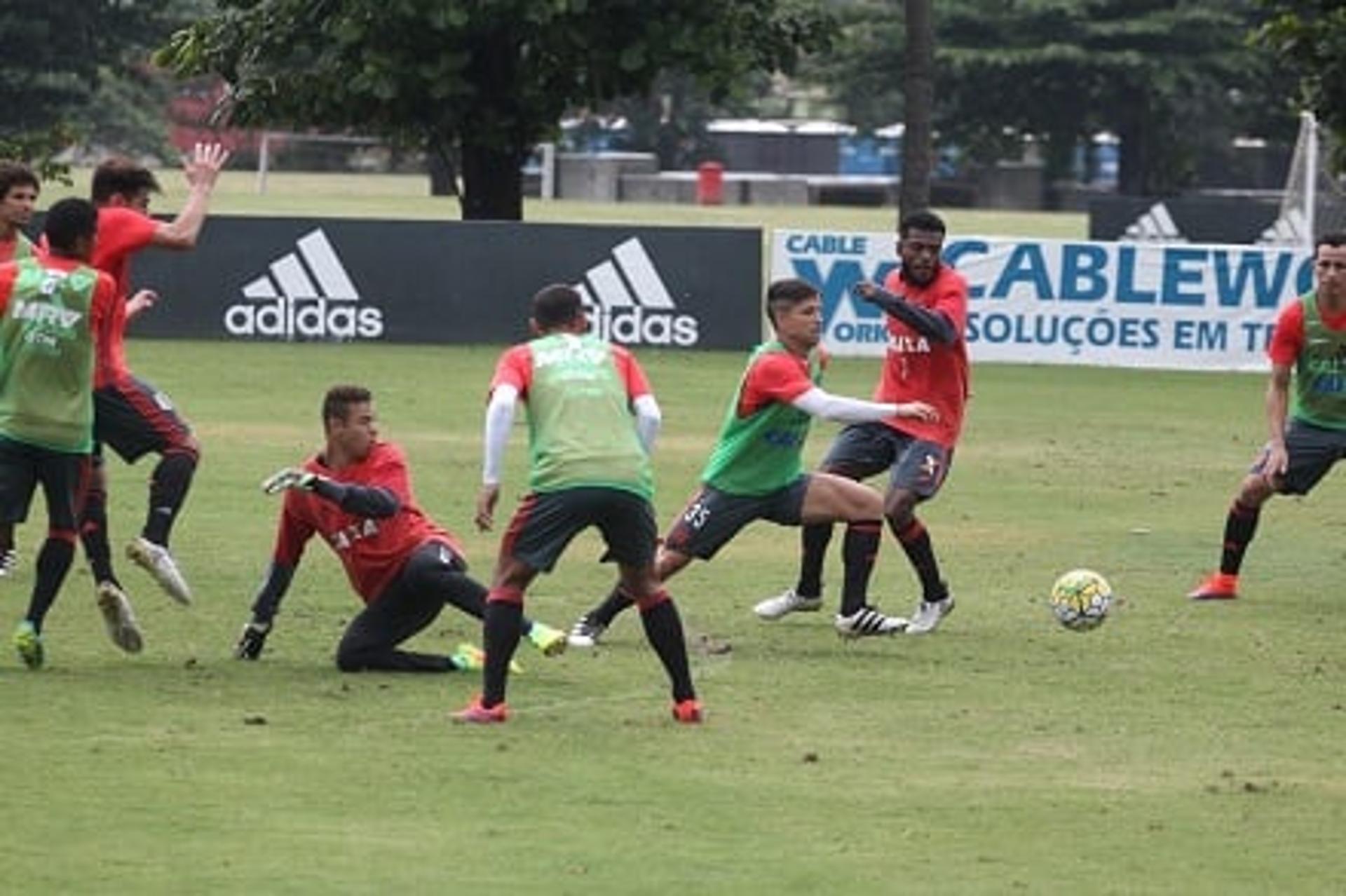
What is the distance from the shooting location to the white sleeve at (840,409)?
13.8m

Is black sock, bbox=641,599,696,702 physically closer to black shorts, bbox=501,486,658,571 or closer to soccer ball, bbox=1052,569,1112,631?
black shorts, bbox=501,486,658,571

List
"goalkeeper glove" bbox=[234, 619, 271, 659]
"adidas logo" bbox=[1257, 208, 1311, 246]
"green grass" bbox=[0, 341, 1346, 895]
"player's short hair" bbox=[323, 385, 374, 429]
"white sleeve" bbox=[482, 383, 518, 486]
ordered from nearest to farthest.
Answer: "green grass" bbox=[0, 341, 1346, 895], "white sleeve" bbox=[482, 383, 518, 486], "player's short hair" bbox=[323, 385, 374, 429], "goalkeeper glove" bbox=[234, 619, 271, 659], "adidas logo" bbox=[1257, 208, 1311, 246]

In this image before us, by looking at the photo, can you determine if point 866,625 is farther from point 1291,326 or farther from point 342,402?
point 1291,326

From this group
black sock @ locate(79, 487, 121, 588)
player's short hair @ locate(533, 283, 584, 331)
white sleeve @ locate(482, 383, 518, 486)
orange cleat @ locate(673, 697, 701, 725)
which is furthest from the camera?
black sock @ locate(79, 487, 121, 588)

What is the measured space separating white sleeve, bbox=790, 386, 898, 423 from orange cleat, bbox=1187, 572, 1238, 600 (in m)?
3.77

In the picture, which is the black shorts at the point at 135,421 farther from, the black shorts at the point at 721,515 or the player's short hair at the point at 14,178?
the black shorts at the point at 721,515

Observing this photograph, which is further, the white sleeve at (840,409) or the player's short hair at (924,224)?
the player's short hair at (924,224)

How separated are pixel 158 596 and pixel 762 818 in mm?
6395

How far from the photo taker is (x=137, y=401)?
15539mm

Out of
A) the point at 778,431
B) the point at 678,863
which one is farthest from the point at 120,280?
the point at 678,863

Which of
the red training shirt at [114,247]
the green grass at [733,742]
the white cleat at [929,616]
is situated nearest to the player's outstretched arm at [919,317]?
the white cleat at [929,616]

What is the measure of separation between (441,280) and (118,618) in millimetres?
20508

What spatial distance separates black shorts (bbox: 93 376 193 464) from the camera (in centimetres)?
1551

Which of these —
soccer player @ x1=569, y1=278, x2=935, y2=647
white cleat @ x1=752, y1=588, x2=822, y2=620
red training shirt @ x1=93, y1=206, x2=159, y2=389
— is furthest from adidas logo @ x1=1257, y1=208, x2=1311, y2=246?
red training shirt @ x1=93, y1=206, x2=159, y2=389
